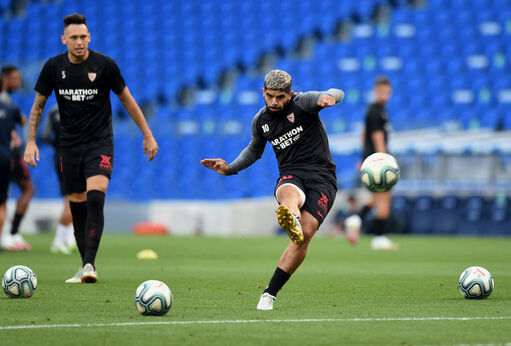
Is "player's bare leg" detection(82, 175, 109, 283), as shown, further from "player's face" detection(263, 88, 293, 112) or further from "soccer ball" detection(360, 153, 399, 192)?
"soccer ball" detection(360, 153, 399, 192)

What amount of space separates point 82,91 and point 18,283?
2173 mm

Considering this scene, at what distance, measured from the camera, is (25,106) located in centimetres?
2481

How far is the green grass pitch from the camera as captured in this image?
4531 millimetres

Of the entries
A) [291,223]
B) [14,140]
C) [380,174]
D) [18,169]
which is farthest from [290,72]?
[291,223]

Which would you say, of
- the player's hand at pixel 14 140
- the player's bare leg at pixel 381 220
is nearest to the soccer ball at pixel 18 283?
the player's hand at pixel 14 140

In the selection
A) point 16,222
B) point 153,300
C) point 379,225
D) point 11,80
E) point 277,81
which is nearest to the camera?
point 153,300

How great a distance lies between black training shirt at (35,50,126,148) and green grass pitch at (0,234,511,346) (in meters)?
1.43

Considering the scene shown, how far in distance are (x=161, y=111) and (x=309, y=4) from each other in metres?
5.40

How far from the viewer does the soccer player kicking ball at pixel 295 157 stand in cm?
587

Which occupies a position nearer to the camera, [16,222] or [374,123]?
[16,222]

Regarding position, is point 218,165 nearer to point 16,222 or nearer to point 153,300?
point 153,300

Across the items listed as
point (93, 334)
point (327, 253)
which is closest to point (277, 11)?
point (327, 253)

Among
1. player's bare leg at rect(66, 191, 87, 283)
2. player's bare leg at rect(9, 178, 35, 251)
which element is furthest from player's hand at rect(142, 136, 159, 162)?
player's bare leg at rect(9, 178, 35, 251)

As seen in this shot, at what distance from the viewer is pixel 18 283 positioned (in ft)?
20.9
